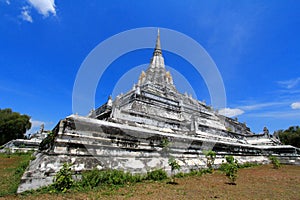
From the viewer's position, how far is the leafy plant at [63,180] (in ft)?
13.0

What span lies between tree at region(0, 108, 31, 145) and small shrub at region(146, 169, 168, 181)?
37927mm

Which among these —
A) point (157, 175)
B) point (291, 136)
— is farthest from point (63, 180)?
point (291, 136)

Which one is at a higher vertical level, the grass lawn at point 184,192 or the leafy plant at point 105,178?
the leafy plant at point 105,178

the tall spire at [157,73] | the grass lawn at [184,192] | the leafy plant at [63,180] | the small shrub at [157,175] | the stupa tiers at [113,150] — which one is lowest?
the grass lawn at [184,192]

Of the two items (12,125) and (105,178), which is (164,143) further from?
(12,125)

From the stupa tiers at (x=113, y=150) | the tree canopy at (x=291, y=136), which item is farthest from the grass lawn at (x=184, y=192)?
the tree canopy at (x=291, y=136)

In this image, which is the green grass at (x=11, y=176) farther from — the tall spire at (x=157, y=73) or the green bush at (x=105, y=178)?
the tall spire at (x=157, y=73)

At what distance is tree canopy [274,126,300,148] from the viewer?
37428 mm

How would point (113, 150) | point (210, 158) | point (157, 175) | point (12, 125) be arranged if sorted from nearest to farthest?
1. point (113, 150)
2. point (157, 175)
3. point (210, 158)
4. point (12, 125)

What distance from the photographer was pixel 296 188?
5.30 meters

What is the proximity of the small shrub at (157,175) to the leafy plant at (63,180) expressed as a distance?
7.57 ft

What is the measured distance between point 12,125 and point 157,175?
126ft

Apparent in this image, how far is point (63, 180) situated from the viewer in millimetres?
3996

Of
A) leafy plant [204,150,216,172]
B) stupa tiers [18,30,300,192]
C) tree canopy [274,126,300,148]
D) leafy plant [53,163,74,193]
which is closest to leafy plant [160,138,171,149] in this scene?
stupa tiers [18,30,300,192]
